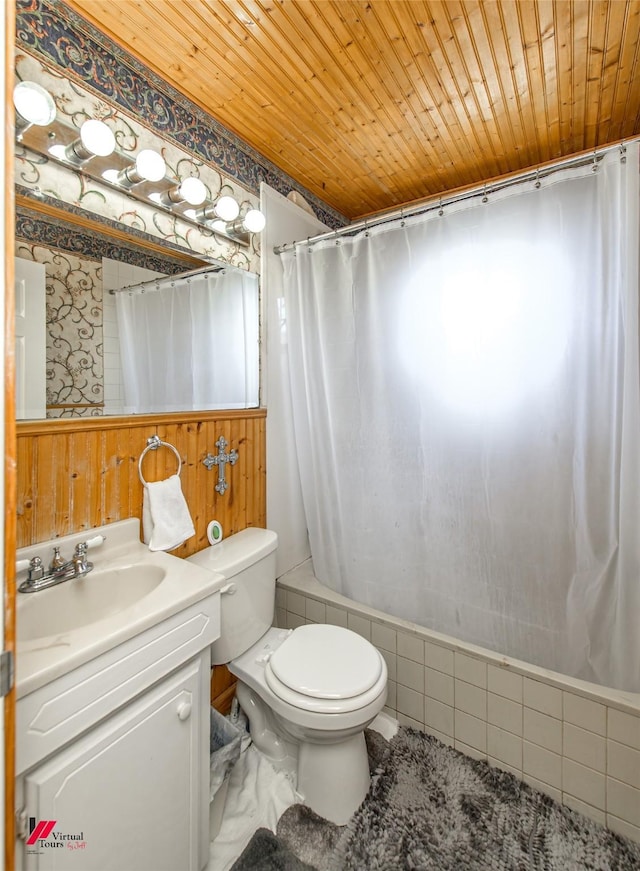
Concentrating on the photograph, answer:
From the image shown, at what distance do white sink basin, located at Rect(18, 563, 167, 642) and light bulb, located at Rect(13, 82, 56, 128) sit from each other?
4.08 feet

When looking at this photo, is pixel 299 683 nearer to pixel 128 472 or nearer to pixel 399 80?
pixel 128 472

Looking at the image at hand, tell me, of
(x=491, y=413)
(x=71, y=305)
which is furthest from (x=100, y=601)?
(x=491, y=413)

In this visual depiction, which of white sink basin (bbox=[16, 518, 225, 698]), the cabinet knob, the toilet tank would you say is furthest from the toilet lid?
white sink basin (bbox=[16, 518, 225, 698])

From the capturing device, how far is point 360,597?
1874 millimetres

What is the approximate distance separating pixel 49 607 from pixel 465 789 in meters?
1.50

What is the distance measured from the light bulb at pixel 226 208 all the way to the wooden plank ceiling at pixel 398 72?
0.36 meters

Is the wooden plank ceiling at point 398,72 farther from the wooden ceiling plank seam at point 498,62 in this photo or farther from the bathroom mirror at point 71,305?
the bathroom mirror at point 71,305

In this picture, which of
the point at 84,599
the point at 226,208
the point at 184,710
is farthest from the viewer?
the point at 226,208

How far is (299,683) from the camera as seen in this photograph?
4.22 ft

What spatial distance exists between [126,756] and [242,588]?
62 cm

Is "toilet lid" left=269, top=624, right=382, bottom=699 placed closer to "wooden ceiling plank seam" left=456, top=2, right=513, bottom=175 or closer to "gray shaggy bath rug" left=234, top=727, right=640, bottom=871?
"gray shaggy bath rug" left=234, top=727, right=640, bottom=871

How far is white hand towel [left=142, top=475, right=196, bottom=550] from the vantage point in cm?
135

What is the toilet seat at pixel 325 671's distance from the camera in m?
1.24

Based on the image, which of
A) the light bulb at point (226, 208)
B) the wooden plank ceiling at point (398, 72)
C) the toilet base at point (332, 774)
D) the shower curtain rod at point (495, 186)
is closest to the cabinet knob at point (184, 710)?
the toilet base at point (332, 774)
